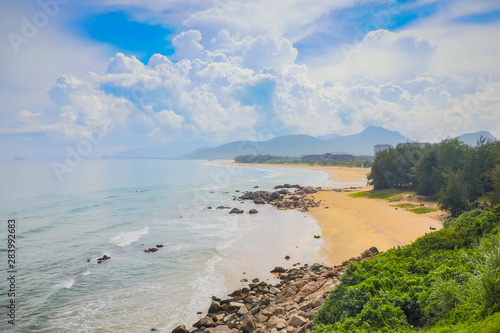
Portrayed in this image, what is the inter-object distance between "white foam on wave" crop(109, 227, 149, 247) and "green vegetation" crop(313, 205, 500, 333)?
82.7 ft

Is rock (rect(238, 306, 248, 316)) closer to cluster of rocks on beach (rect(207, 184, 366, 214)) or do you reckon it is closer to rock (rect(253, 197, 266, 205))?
cluster of rocks on beach (rect(207, 184, 366, 214))

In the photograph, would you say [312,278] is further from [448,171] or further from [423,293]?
[448,171]

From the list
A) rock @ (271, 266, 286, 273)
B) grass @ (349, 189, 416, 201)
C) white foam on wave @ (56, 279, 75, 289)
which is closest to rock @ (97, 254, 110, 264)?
white foam on wave @ (56, 279, 75, 289)

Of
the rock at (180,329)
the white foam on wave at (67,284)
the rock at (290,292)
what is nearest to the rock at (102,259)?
the white foam on wave at (67,284)

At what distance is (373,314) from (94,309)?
51.2ft

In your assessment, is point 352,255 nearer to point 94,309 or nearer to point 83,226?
point 94,309

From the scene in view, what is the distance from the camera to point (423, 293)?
9367 mm

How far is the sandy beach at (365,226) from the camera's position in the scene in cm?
2536

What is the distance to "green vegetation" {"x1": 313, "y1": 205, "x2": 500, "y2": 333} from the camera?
748cm

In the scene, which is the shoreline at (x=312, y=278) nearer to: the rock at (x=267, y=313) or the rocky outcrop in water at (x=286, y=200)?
the rock at (x=267, y=313)

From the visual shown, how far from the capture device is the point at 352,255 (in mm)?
23750

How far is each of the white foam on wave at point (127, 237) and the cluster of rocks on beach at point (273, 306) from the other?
1731 centimetres

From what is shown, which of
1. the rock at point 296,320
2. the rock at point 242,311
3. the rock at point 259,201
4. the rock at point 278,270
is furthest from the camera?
the rock at point 259,201

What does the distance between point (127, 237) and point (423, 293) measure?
30715 mm
